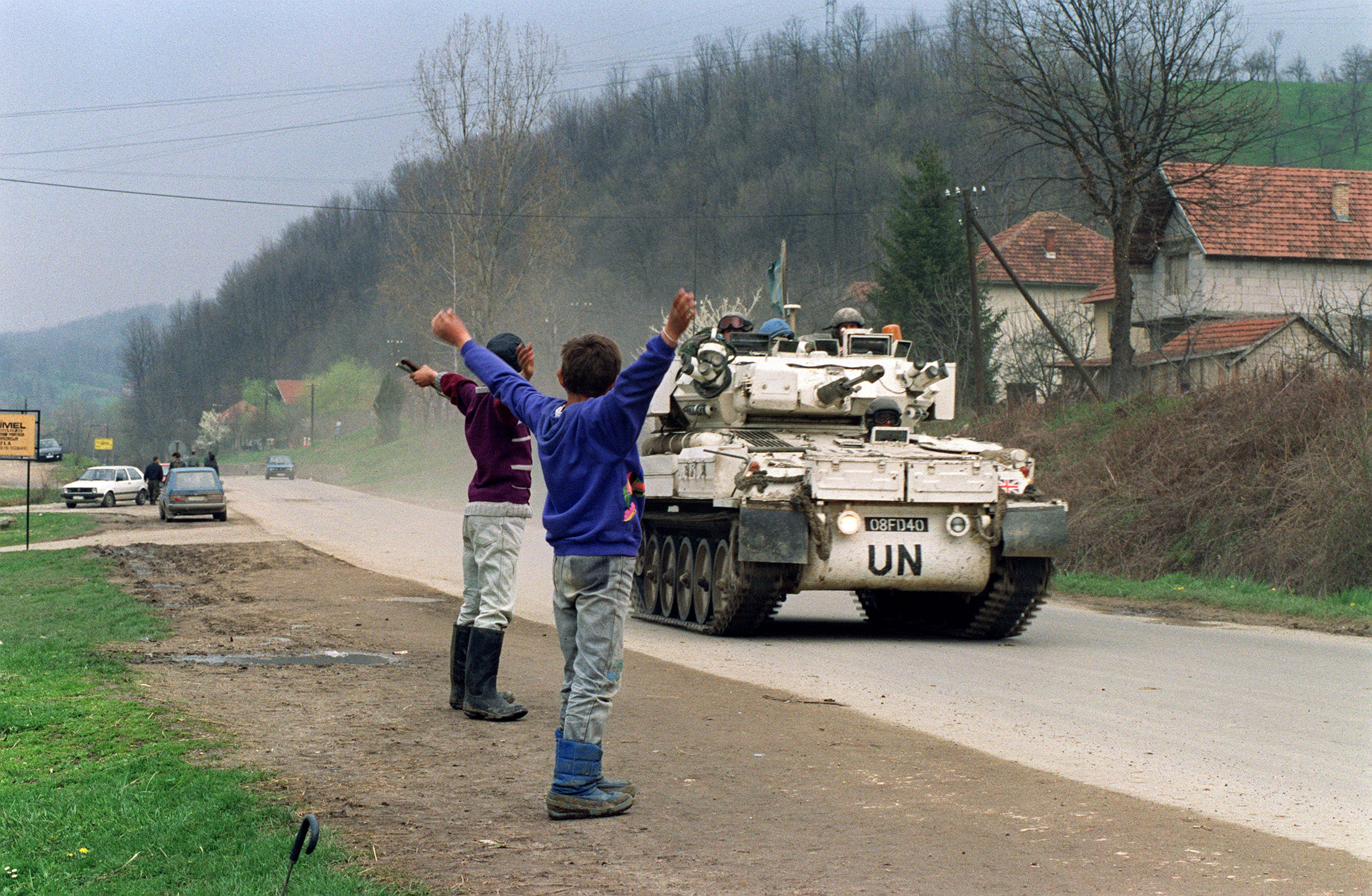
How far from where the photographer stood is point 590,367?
5.70 m

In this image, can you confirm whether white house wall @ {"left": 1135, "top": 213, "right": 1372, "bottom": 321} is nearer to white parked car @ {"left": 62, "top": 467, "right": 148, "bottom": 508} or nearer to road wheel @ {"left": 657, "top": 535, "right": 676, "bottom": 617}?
road wheel @ {"left": 657, "top": 535, "right": 676, "bottom": 617}

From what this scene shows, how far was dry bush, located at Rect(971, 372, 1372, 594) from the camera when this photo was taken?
16.3 metres

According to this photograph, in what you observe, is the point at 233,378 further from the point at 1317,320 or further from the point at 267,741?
the point at 267,741

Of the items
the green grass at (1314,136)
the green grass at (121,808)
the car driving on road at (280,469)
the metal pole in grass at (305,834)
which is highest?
the green grass at (1314,136)

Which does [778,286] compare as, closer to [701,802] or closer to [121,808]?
[701,802]

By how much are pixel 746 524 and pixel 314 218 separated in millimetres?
105854

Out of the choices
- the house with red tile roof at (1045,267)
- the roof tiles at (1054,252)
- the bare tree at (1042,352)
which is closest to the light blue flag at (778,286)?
the bare tree at (1042,352)

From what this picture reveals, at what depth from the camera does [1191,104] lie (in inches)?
1174

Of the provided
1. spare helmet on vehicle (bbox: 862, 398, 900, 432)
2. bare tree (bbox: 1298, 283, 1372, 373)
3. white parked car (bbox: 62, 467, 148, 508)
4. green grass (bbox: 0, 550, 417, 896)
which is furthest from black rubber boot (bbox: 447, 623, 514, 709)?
white parked car (bbox: 62, 467, 148, 508)

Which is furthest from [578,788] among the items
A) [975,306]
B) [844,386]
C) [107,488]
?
[107,488]

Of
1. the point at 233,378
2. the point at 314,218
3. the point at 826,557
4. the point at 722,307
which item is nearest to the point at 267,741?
the point at 826,557

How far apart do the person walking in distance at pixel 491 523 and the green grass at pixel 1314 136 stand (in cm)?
6808

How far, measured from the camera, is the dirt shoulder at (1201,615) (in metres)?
13.8

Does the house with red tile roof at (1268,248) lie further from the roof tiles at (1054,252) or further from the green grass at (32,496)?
the green grass at (32,496)
